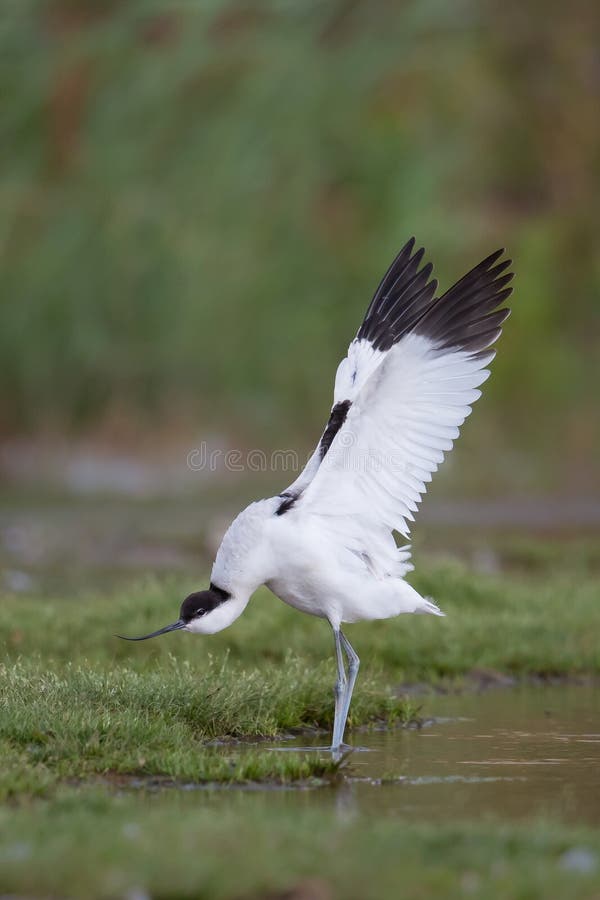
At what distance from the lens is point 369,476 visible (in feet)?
24.1

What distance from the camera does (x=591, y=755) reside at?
22.4 ft

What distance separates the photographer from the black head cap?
7156mm

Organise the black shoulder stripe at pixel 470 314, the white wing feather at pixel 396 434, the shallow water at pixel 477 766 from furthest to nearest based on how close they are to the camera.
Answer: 1. the black shoulder stripe at pixel 470 314
2. the white wing feather at pixel 396 434
3. the shallow water at pixel 477 766

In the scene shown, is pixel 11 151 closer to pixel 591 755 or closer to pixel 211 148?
pixel 211 148

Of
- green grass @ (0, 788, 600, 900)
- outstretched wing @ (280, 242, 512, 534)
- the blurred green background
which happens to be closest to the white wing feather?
outstretched wing @ (280, 242, 512, 534)

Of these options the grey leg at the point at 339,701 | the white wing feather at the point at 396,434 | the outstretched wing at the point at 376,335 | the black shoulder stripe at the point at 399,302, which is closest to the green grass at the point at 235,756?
the grey leg at the point at 339,701

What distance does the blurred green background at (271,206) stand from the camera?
19.4 m

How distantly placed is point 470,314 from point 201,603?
6.05ft

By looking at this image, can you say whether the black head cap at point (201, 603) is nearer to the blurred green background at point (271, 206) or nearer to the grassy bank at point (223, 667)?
the grassy bank at point (223, 667)

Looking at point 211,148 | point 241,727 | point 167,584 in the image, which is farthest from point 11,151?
point 241,727

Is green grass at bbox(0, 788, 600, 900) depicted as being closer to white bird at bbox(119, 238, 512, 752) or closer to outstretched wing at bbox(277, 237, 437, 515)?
white bird at bbox(119, 238, 512, 752)

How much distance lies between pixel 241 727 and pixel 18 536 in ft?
29.7

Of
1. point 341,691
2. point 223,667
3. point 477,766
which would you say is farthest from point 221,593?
point 477,766

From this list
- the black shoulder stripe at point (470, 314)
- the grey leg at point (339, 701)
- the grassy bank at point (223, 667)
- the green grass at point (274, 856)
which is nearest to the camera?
the green grass at point (274, 856)
